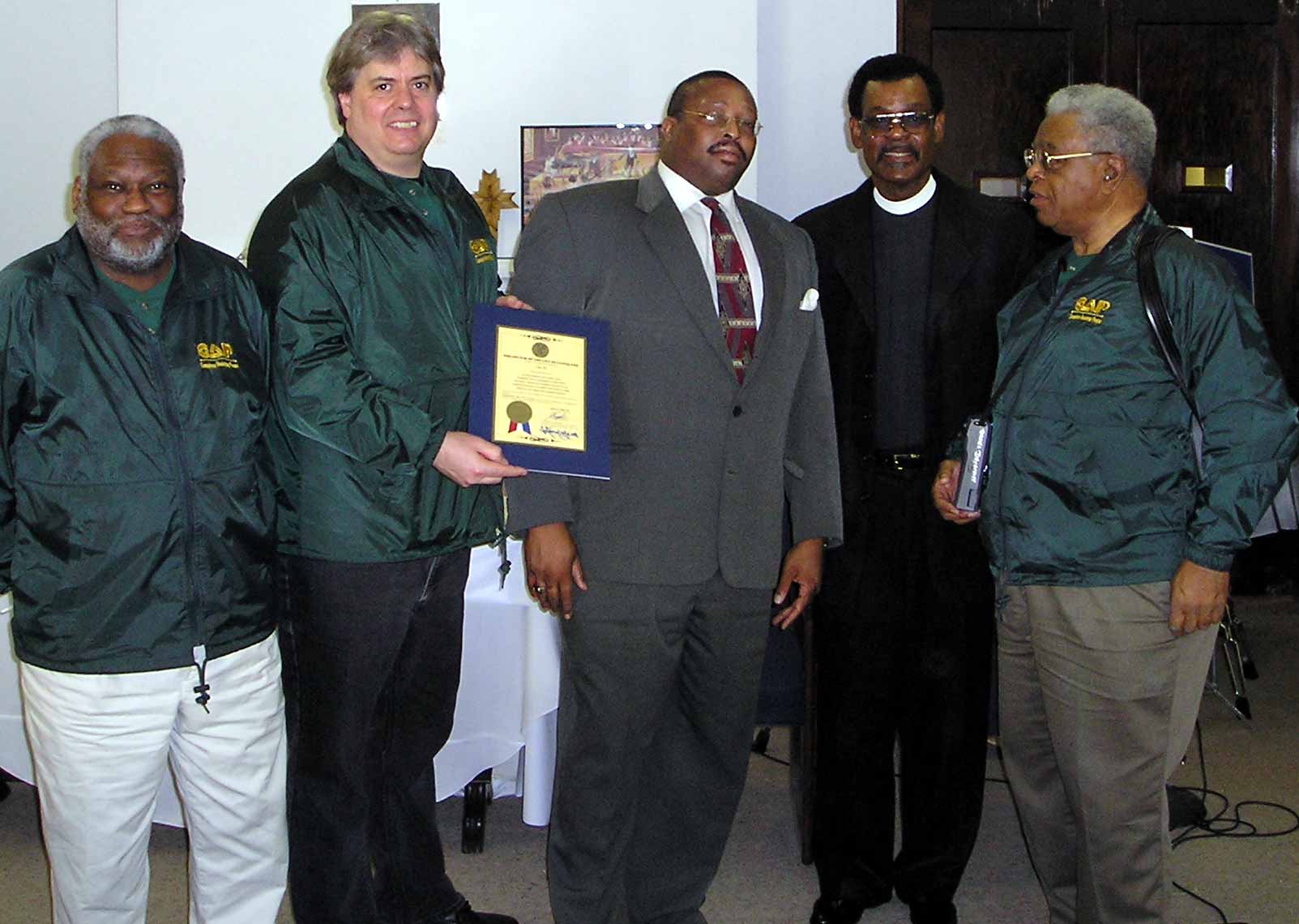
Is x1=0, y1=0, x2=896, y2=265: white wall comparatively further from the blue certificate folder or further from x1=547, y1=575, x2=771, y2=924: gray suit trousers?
x1=547, y1=575, x2=771, y2=924: gray suit trousers

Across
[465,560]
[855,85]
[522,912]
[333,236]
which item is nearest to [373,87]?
[333,236]

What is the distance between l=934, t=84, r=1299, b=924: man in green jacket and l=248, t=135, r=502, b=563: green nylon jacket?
41.0 inches

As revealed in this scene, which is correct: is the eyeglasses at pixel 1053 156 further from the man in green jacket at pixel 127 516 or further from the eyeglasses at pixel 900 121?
the man in green jacket at pixel 127 516

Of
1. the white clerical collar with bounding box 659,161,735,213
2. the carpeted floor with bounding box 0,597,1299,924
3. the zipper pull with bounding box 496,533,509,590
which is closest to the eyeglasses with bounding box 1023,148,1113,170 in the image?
the white clerical collar with bounding box 659,161,735,213

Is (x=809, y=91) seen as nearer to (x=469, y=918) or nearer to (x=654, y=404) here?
(x=654, y=404)

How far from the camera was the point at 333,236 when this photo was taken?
2158mm

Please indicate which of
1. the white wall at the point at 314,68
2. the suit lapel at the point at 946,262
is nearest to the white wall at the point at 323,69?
the white wall at the point at 314,68

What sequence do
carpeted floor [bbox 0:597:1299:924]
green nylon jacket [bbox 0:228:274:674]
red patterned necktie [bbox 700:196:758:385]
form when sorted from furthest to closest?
1. carpeted floor [bbox 0:597:1299:924]
2. red patterned necktie [bbox 700:196:758:385]
3. green nylon jacket [bbox 0:228:274:674]

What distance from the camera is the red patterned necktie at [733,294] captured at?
2281 mm

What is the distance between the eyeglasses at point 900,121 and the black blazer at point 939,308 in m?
0.15

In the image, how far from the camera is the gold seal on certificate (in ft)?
6.92

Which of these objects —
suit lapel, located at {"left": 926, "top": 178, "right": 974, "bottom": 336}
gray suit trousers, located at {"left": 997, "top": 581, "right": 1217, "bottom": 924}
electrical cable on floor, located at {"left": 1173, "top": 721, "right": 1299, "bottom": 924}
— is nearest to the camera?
gray suit trousers, located at {"left": 997, "top": 581, "right": 1217, "bottom": 924}

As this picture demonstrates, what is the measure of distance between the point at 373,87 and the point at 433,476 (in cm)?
70

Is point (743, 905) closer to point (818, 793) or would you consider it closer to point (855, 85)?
point (818, 793)
